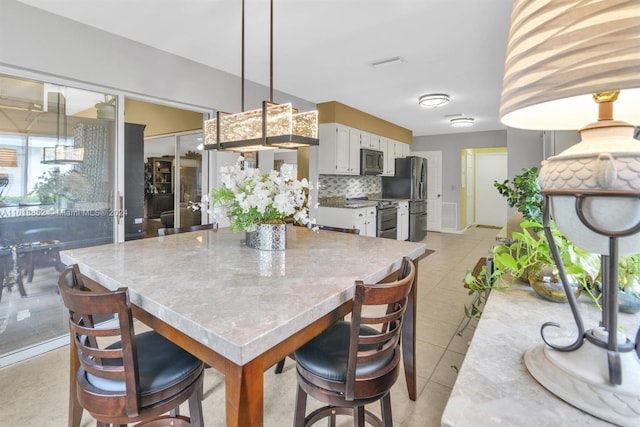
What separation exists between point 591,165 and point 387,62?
10.8ft

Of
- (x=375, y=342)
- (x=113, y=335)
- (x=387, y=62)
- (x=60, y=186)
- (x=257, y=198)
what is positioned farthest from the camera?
(x=387, y=62)

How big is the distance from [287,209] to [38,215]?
7.39ft

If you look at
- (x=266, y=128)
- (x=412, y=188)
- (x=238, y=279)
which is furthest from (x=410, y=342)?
(x=412, y=188)

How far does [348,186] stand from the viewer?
249 inches

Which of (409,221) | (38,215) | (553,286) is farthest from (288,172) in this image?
(409,221)

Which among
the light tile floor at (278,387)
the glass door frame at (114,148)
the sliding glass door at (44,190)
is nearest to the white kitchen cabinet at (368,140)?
the glass door frame at (114,148)

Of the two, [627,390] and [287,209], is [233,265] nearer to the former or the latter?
[287,209]

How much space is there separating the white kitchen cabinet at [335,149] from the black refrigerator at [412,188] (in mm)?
1997

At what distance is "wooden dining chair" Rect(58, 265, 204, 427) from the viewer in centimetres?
100

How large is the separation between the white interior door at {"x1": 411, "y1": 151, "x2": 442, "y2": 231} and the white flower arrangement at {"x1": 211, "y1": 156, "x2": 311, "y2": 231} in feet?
23.2

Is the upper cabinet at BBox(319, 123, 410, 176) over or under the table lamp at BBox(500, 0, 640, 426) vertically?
over

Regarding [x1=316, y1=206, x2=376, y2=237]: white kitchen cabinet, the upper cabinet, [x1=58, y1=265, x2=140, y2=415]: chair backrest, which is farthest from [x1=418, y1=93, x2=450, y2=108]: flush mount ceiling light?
[x1=58, y1=265, x2=140, y2=415]: chair backrest

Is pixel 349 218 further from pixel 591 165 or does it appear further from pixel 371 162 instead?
pixel 591 165

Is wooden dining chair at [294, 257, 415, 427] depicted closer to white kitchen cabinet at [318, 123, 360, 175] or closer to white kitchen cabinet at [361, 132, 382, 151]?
white kitchen cabinet at [318, 123, 360, 175]
